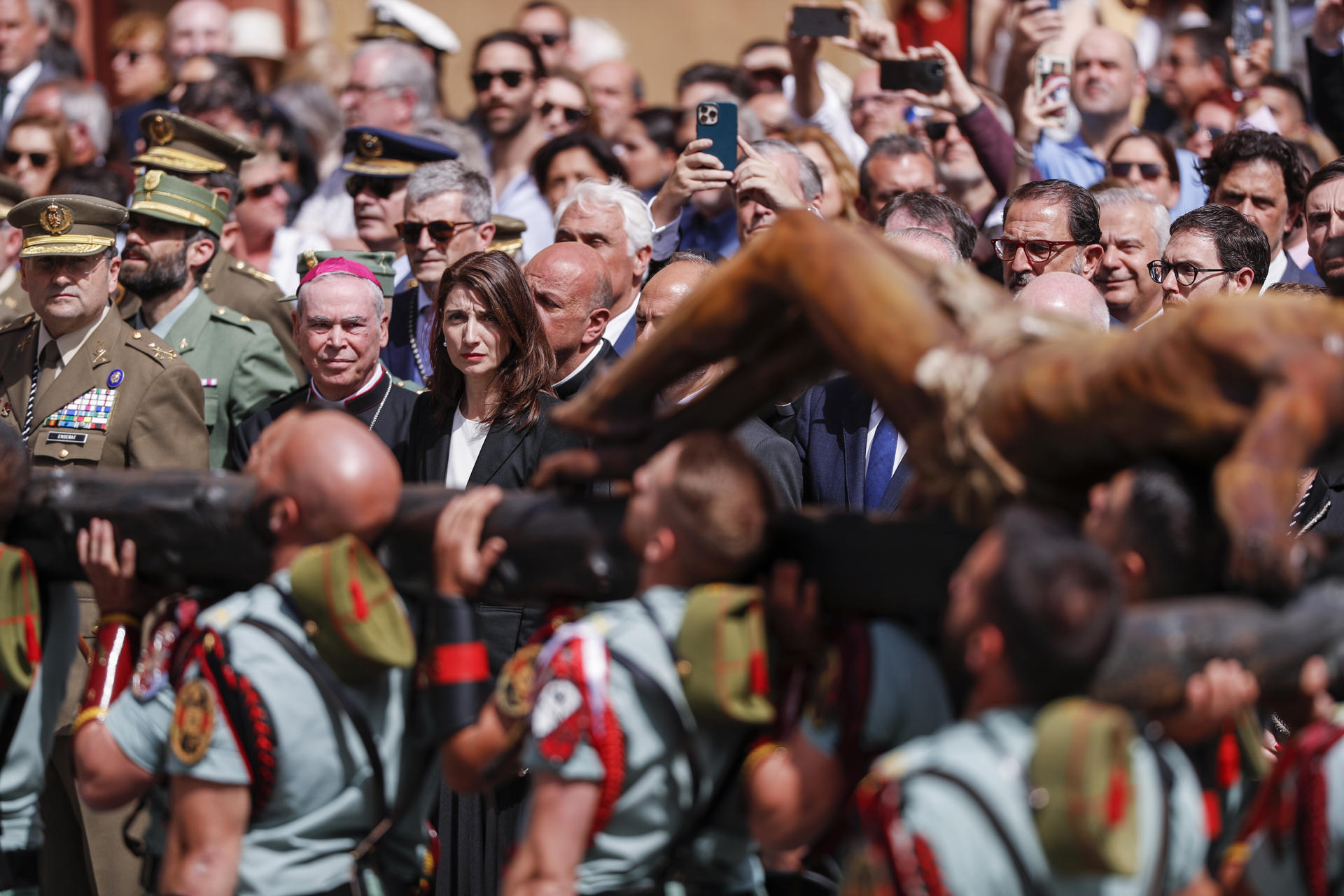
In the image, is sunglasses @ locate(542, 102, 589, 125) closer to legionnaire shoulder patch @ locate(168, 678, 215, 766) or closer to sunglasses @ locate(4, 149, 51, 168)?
sunglasses @ locate(4, 149, 51, 168)

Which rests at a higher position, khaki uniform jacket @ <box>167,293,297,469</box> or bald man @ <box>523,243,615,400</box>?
bald man @ <box>523,243,615,400</box>

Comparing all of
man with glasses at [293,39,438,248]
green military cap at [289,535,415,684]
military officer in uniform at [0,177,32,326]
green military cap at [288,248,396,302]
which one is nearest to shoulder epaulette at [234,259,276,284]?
green military cap at [288,248,396,302]

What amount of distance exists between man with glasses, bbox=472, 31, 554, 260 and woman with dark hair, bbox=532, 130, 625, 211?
0.45 m

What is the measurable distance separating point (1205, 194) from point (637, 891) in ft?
16.6

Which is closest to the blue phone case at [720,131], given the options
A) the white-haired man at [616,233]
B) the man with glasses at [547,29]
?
the white-haired man at [616,233]

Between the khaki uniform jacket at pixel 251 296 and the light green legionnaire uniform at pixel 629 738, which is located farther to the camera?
the khaki uniform jacket at pixel 251 296

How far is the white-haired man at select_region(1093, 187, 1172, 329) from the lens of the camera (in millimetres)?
5738

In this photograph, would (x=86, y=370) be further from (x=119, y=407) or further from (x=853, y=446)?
(x=853, y=446)

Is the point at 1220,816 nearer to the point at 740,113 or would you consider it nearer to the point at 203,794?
the point at 203,794

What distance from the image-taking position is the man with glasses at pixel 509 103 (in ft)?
25.7

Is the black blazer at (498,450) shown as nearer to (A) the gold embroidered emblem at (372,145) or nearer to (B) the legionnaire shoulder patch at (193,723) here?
(B) the legionnaire shoulder patch at (193,723)

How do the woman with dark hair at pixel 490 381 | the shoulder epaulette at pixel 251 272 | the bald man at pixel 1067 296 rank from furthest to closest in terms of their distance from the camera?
1. the shoulder epaulette at pixel 251 272
2. the woman with dark hair at pixel 490 381
3. the bald man at pixel 1067 296

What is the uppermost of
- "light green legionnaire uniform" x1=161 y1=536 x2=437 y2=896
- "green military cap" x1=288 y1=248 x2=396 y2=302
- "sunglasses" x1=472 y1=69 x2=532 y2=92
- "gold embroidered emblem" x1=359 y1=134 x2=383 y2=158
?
"sunglasses" x1=472 y1=69 x2=532 y2=92

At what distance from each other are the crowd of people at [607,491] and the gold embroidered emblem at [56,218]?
15 mm
